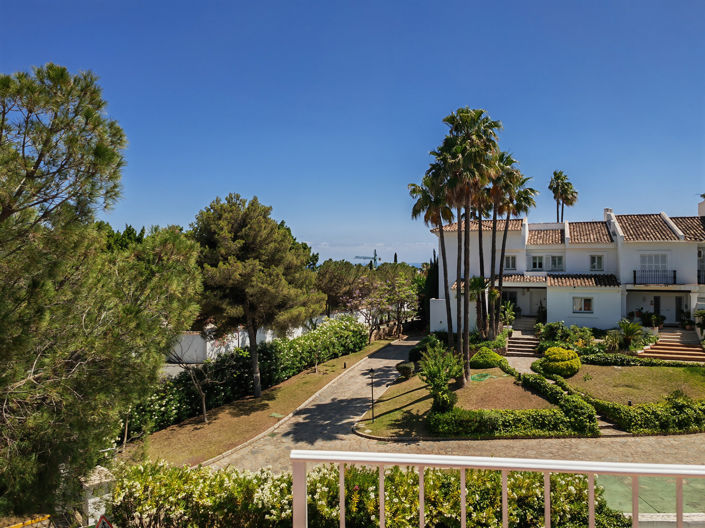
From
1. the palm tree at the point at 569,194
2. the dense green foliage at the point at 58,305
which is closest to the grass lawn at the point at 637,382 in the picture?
the dense green foliage at the point at 58,305

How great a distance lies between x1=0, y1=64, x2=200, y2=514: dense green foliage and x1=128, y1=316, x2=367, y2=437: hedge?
2.47 metres

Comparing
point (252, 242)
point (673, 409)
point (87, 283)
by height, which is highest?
point (252, 242)

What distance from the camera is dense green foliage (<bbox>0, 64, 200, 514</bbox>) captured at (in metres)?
4.58

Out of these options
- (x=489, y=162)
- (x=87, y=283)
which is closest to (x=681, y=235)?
(x=489, y=162)

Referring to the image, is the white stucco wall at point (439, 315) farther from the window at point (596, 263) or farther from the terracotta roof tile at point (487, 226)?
the window at point (596, 263)

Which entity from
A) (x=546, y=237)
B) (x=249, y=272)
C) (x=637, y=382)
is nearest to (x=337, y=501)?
(x=249, y=272)

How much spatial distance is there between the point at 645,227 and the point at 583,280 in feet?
19.4

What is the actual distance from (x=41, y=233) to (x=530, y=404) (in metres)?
17.0

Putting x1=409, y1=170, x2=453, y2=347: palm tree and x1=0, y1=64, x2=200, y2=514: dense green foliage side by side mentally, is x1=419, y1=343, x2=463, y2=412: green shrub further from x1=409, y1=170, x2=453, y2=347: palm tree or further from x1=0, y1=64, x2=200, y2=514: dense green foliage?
x1=0, y1=64, x2=200, y2=514: dense green foliage

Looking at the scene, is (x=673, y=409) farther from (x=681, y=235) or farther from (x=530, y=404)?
(x=681, y=235)

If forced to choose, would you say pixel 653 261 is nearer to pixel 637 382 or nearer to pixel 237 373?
pixel 637 382

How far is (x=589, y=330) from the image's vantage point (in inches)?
1005

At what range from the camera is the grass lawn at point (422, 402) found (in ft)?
53.9

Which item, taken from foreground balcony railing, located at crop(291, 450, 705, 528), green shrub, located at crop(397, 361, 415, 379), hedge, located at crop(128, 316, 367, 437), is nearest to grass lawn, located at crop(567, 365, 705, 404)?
green shrub, located at crop(397, 361, 415, 379)
